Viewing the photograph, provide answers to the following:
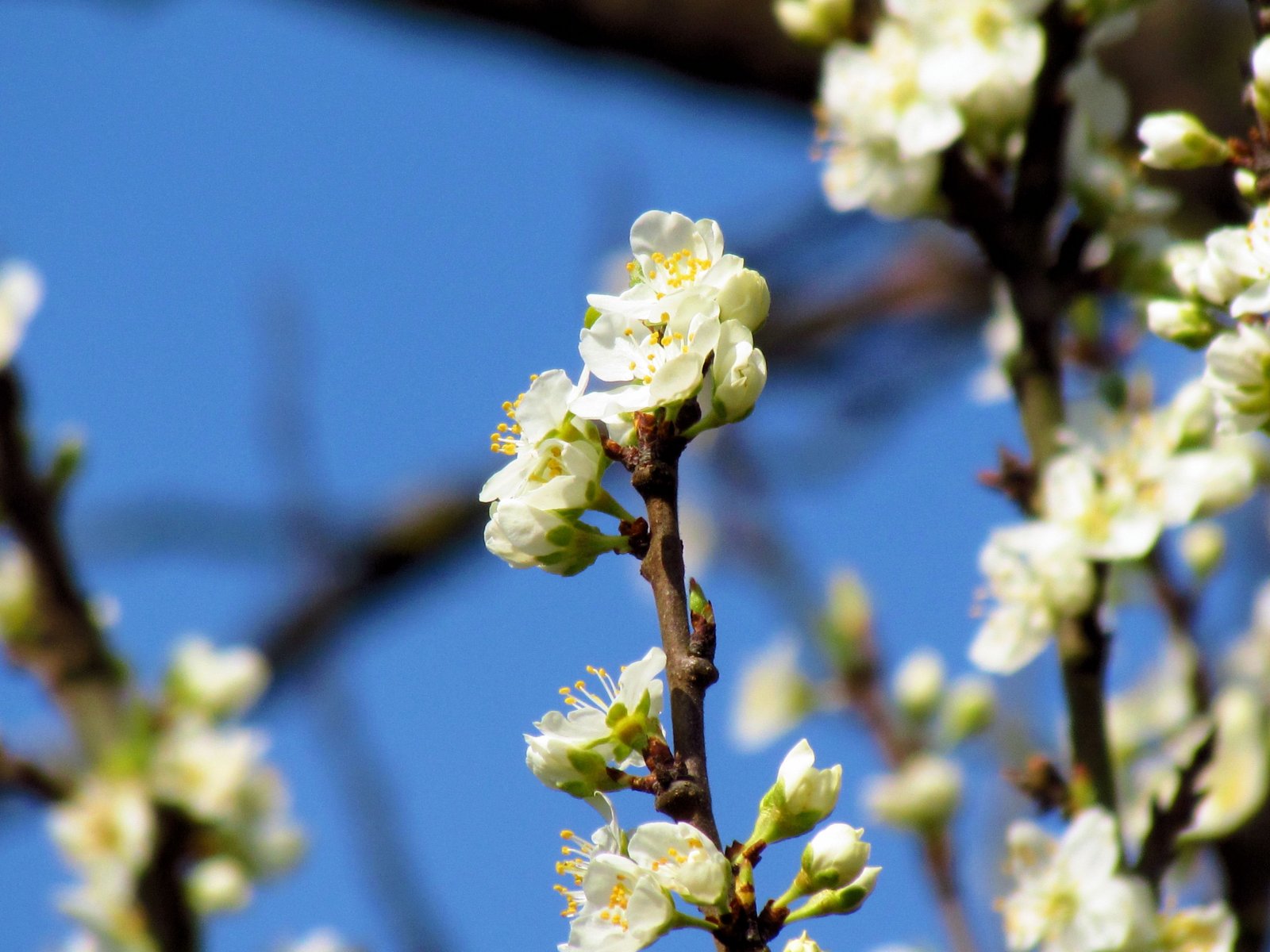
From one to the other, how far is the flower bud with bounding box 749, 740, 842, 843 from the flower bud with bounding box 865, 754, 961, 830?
1.39m

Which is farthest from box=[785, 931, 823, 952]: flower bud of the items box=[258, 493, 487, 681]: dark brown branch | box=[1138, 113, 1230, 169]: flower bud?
box=[258, 493, 487, 681]: dark brown branch

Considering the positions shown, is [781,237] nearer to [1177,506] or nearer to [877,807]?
[877,807]

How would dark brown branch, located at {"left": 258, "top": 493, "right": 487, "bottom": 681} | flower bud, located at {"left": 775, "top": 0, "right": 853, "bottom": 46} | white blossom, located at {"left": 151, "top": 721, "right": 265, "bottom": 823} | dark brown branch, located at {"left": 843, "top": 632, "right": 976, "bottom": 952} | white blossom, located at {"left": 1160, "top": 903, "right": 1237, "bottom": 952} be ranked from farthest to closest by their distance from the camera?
dark brown branch, located at {"left": 258, "top": 493, "right": 487, "bottom": 681} < white blossom, located at {"left": 151, "top": 721, "right": 265, "bottom": 823} < dark brown branch, located at {"left": 843, "top": 632, "right": 976, "bottom": 952} < flower bud, located at {"left": 775, "top": 0, "right": 853, "bottom": 46} < white blossom, located at {"left": 1160, "top": 903, "right": 1237, "bottom": 952}

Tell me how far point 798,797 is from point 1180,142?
0.77 m

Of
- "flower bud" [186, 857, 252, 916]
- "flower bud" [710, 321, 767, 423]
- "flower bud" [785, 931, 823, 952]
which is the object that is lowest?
"flower bud" [785, 931, 823, 952]

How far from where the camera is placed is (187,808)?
2.62 metres

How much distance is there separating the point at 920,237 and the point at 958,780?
2678 millimetres

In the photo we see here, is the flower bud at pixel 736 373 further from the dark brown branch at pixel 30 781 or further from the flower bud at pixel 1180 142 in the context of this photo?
the dark brown branch at pixel 30 781

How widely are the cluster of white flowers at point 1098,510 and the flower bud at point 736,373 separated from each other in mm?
689

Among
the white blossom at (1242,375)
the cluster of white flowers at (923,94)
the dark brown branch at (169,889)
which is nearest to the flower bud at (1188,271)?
the white blossom at (1242,375)

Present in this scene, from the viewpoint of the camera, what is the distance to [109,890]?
2547mm

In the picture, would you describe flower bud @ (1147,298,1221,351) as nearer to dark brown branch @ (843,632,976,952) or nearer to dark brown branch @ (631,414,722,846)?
dark brown branch @ (631,414,722,846)

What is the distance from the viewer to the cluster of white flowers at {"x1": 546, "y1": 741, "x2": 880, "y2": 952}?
103 cm

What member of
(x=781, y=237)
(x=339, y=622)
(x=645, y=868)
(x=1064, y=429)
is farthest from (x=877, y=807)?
(x=781, y=237)
